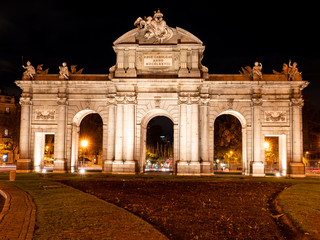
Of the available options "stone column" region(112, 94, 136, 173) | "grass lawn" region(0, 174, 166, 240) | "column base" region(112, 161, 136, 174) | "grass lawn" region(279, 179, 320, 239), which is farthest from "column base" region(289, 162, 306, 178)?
"grass lawn" region(0, 174, 166, 240)

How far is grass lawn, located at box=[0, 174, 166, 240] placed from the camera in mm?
9159

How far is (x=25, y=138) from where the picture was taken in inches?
1378

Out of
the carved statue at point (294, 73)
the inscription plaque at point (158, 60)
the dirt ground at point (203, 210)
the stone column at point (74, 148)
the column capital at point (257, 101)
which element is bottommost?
the dirt ground at point (203, 210)

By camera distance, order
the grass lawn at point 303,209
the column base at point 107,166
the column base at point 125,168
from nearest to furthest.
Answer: the grass lawn at point 303,209
the column base at point 125,168
the column base at point 107,166

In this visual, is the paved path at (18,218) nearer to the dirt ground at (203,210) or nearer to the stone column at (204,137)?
the dirt ground at (203,210)

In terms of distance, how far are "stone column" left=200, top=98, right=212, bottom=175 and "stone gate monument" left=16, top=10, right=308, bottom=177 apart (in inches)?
3.8

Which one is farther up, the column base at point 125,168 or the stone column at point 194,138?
the stone column at point 194,138

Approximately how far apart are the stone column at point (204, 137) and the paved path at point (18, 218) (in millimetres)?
20240

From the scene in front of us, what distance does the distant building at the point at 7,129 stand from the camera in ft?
210

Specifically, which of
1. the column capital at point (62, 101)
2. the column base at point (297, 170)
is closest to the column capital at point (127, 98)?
the column capital at point (62, 101)

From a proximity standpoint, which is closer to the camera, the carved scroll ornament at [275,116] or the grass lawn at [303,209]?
the grass lawn at [303,209]

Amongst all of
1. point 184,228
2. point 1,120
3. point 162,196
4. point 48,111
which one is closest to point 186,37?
point 48,111

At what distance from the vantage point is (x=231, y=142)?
2132 inches

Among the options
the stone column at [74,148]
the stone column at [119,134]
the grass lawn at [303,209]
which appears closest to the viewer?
the grass lawn at [303,209]
